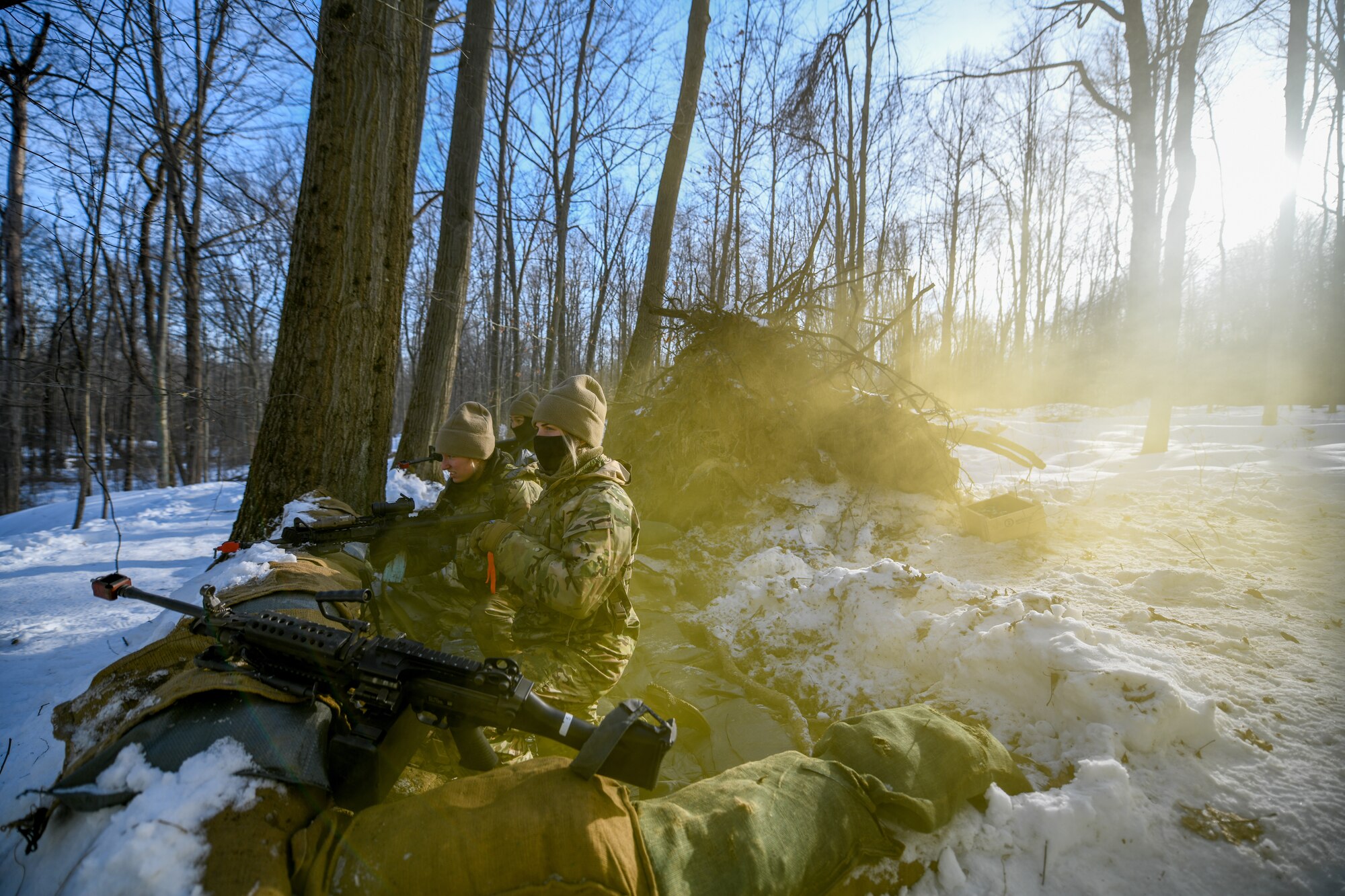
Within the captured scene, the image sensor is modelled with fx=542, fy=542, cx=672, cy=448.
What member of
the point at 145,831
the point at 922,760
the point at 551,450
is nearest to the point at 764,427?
the point at 551,450

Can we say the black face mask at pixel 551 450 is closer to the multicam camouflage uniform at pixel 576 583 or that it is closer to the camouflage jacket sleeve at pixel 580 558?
the multicam camouflage uniform at pixel 576 583

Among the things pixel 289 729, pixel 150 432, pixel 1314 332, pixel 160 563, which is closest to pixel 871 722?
pixel 289 729

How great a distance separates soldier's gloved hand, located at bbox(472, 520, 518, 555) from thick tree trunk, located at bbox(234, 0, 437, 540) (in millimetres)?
1645

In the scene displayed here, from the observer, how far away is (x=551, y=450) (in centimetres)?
262

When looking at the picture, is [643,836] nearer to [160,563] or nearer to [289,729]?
[289,729]

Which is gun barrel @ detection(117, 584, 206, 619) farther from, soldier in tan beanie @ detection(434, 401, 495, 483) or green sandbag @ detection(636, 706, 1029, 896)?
soldier in tan beanie @ detection(434, 401, 495, 483)

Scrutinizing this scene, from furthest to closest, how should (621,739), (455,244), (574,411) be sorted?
(455,244) → (574,411) → (621,739)

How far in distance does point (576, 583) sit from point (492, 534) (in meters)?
0.59

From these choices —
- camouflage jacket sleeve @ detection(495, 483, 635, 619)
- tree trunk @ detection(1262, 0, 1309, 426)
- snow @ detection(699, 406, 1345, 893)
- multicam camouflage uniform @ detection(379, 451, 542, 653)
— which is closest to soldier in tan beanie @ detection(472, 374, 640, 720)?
camouflage jacket sleeve @ detection(495, 483, 635, 619)

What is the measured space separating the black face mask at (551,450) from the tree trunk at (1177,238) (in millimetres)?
8810

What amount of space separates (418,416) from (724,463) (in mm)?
4129

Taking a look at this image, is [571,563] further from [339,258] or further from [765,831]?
[339,258]

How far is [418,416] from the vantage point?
718 centimetres

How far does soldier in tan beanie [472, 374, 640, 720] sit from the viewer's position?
2.25 m
